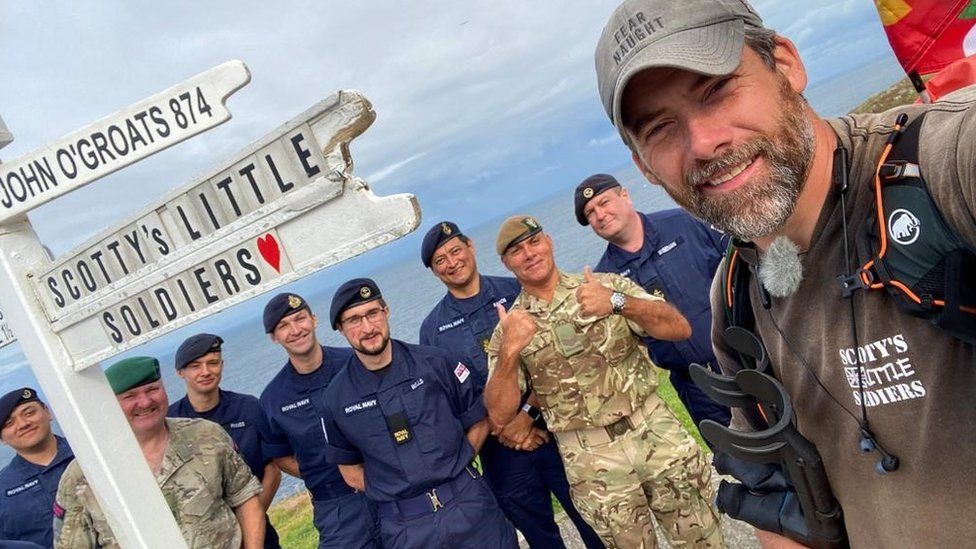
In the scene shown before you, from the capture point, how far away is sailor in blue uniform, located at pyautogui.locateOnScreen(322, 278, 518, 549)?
11.8ft

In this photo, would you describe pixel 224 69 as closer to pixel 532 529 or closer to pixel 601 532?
pixel 601 532

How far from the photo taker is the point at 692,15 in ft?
4.10

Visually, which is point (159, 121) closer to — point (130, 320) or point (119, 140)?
point (119, 140)

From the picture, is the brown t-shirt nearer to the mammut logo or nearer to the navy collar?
the mammut logo

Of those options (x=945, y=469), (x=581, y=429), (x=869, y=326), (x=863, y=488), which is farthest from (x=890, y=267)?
(x=581, y=429)

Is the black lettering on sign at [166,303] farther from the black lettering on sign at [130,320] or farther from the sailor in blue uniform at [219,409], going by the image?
the sailor in blue uniform at [219,409]

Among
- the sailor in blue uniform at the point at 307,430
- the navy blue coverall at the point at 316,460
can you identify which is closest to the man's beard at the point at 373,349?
the navy blue coverall at the point at 316,460

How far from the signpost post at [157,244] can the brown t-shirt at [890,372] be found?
108 cm

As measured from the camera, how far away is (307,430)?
14.5 feet

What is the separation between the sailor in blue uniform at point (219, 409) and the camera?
15.3 ft

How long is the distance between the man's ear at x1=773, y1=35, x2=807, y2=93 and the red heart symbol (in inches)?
62.0

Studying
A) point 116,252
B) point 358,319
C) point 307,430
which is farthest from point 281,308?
point 116,252

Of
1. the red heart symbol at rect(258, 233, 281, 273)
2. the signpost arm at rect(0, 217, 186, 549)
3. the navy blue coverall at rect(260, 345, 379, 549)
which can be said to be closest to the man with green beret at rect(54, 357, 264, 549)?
the navy blue coverall at rect(260, 345, 379, 549)

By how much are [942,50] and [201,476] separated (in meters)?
4.49
